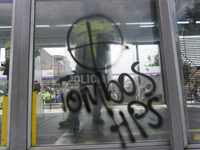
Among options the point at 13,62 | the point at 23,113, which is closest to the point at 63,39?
the point at 13,62

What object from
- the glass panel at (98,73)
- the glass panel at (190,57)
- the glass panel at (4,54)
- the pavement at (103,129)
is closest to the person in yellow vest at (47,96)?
the glass panel at (98,73)

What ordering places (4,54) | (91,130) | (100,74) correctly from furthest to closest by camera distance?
(91,130) < (100,74) < (4,54)

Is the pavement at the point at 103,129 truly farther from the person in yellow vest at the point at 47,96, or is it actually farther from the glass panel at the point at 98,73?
the person in yellow vest at the point at 47,96

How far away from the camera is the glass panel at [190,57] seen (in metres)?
1.91

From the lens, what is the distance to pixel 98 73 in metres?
2.13

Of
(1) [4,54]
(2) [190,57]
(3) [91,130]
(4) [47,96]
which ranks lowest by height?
(3) [91,130]

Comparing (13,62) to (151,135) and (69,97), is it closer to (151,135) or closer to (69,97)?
(69,97)

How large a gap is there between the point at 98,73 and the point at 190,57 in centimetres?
115

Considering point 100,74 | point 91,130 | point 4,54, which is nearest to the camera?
point 4,54

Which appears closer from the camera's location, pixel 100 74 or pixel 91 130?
pixel 100 74

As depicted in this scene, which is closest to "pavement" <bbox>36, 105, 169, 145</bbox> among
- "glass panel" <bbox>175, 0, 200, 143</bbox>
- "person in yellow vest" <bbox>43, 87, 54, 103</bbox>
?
"person in yellow vest" <bbox>43, 87, 54, 103</bbox>

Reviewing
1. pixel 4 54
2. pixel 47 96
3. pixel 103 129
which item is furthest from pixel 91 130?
pixel 4 54

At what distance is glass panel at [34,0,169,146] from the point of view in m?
2.02

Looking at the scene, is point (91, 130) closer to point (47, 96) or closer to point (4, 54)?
point (47, 96)
